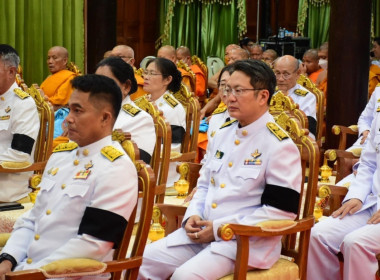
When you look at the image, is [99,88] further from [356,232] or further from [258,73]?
[356,232]

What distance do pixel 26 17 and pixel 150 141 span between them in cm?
471

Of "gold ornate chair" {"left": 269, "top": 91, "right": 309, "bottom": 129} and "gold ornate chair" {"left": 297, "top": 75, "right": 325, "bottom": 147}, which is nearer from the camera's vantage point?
"gold ornate chair" {"left": 269, "top": 91, "right": 309, "bottom": 129}

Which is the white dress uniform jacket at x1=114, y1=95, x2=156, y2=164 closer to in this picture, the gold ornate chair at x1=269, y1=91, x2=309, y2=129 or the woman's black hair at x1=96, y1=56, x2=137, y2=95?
the woman's black hair at x1=96, y1=56, x2=137, y2=95

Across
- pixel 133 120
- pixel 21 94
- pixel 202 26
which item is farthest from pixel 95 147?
pixel 202 26

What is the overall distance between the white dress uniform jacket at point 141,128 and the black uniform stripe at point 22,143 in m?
0.51

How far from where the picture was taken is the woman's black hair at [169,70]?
4.52m

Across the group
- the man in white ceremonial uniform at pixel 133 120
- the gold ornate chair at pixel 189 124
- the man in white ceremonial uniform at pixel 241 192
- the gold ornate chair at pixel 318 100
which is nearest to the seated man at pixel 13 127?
the man in white ceremonial uniform at pixel 133 120

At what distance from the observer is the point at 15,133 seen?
151 inches

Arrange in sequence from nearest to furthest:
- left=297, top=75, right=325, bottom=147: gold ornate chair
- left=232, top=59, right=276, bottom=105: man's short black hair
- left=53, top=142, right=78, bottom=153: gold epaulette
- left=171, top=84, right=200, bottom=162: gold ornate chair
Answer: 1. left=53, top=142, right=78, bottom=153: gold epaulette
2. left=232, top=59, right=276, bottom=105: man's short black hair
3. left=171, top=84, right=200, bottom=162: gold ornate chair
4. left=297, top=75, right=325, bottom=147: gold ornate chair

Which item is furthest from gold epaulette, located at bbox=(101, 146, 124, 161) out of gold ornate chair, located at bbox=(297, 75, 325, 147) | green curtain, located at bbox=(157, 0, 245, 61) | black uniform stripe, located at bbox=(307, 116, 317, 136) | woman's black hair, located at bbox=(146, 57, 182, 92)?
green curtain, located at bbox=(157, 0, 245, 61)

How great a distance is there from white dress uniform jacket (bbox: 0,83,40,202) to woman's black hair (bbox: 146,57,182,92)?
876 mm

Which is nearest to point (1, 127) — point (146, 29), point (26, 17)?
point (26, 17)

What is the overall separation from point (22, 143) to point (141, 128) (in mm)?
649

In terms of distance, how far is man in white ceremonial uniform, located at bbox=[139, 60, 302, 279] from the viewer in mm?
2568
